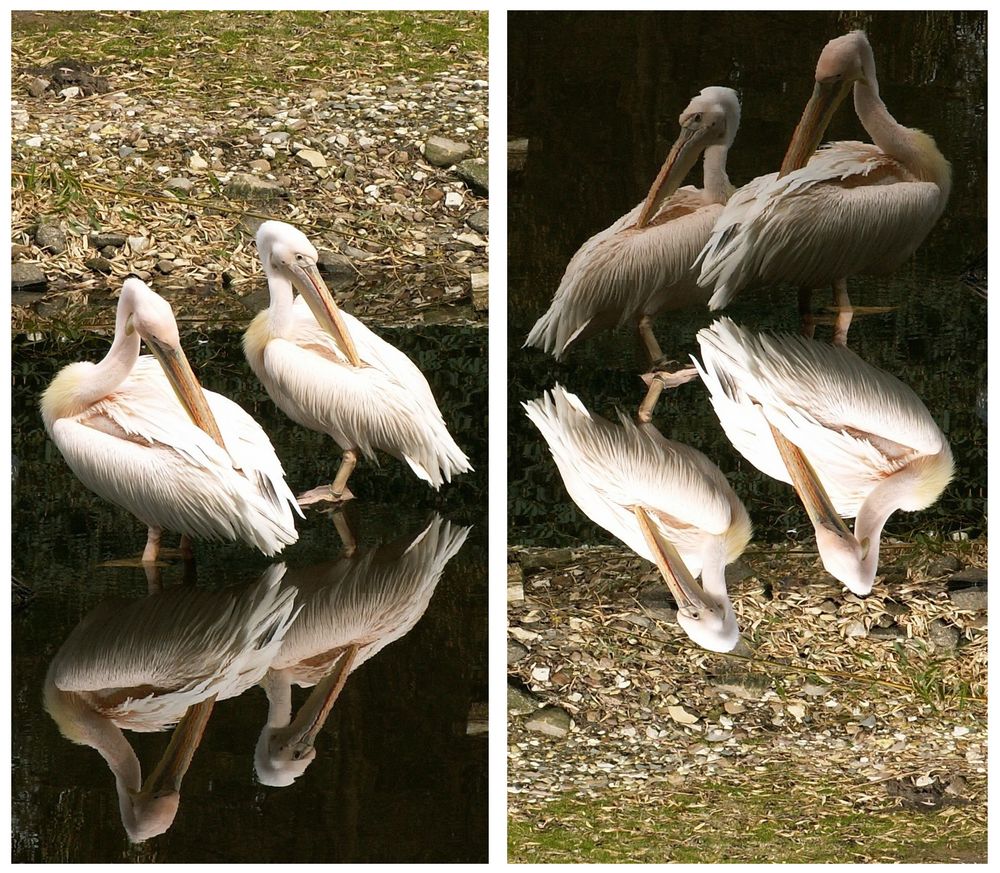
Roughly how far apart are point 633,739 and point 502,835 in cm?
34

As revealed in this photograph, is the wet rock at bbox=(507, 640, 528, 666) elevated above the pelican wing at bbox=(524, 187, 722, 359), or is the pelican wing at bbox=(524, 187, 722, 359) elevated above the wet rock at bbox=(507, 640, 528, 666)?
the pelican wing at bbox=(524, 187, 722, 359)

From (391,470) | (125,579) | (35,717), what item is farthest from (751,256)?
(35,717)

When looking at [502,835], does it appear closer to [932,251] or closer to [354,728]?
[354,728]

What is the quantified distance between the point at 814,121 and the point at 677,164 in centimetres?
30

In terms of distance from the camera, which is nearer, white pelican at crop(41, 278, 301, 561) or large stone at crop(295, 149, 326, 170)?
white pelican at crop(41, 278, 301, 561)

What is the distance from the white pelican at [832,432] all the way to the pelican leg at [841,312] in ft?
0.08

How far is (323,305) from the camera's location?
9.00 feet

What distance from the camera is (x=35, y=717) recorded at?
269cm

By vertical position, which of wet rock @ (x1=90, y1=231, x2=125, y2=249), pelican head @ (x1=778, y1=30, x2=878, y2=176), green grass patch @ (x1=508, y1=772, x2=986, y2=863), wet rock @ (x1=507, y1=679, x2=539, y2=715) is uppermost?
pelican head @ (x1=778, y1=30, x2=878, y2=176)

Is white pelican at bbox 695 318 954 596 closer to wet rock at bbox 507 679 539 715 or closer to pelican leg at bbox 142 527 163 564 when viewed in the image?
wet rock at bbox 507 679 539 715

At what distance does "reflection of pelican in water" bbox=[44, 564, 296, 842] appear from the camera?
2.68 meters

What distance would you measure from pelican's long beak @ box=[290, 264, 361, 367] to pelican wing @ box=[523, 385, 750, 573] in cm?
40

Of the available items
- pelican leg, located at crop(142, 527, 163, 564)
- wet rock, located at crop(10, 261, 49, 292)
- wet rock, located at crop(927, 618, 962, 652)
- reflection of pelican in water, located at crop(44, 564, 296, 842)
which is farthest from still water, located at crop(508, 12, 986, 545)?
wet rock, located at crop(10, 261, 49, 292)

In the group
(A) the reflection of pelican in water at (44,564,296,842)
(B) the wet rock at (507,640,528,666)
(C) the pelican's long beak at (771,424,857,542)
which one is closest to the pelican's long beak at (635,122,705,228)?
(C) the pelican's long beak at (771,424,857,542)
